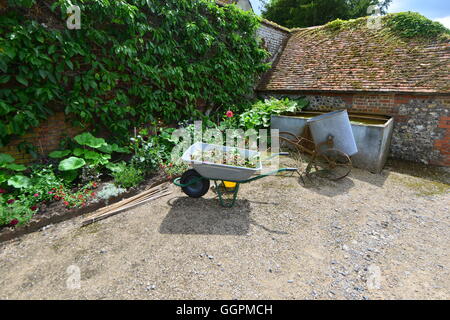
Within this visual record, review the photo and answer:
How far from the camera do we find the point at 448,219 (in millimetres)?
3238

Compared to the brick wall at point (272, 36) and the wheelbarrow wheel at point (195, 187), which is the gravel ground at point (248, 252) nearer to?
the wheelbarrow wheel at point (195, 187)

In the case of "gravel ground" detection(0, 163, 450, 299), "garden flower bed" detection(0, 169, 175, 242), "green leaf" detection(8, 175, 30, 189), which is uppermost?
"green leaf" detection(8, 175, 30, 189)

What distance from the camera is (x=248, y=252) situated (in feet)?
8.42

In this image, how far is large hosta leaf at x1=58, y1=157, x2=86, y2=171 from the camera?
3.54m

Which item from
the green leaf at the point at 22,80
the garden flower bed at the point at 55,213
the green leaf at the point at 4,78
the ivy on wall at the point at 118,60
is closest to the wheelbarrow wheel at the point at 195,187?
the garden flower bed at the point at 55,213

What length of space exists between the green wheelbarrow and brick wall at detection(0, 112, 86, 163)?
7.95 ft

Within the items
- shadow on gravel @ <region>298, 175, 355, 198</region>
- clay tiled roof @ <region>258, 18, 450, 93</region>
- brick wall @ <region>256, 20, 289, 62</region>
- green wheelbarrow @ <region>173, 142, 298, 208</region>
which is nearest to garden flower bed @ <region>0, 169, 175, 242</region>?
green wheelbarrow @ <region>173, 142, 298, 208</region>

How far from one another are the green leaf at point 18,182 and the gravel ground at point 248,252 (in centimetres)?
81

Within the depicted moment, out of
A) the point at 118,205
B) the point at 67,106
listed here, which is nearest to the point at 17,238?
the point at 118,205

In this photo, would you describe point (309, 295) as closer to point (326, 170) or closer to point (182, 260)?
point (182, 260)

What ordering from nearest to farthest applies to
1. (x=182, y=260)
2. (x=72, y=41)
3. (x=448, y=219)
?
(x=182, y=260)
(x=448, y=219)
(x=72, y=41)

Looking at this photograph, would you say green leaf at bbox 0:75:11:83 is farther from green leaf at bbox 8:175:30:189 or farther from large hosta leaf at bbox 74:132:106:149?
green leaf at bbox 8:175:30:189

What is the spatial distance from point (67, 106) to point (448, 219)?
20.0 ft

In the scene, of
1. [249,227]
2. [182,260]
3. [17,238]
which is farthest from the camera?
[249,227]
